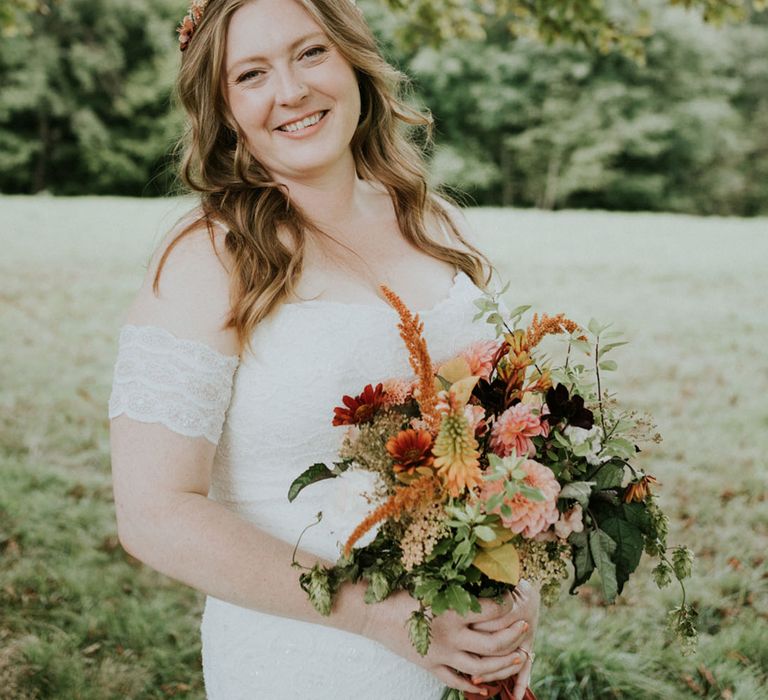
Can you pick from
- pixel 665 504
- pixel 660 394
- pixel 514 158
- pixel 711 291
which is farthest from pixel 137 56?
pixel 665 504

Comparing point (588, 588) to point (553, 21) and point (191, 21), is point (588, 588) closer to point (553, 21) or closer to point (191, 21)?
point (191, 21)

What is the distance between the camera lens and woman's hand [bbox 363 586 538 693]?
5.76ft

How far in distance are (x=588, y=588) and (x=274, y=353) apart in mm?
3125

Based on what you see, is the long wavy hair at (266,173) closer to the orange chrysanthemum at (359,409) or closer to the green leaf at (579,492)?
the orange chrysanthemum at (359,409)

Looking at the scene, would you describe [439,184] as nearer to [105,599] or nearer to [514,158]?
[105,599]

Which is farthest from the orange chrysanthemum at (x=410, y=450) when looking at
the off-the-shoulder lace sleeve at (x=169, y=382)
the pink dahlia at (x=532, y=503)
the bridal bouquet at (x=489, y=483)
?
the off-the-shoulder lace sleeve at (x=169, y=382)

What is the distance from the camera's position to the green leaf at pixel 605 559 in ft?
5.35

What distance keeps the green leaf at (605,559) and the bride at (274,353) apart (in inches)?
9.7

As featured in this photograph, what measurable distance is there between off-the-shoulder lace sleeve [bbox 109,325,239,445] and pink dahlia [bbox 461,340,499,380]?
537mm

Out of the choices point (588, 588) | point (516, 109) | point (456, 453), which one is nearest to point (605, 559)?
point (456, 453)

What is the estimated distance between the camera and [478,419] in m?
1.60

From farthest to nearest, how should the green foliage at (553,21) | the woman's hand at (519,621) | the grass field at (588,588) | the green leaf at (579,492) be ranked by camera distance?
the green foliage at (553,21) < the grass field at (588,588) < the woman's hand at (519,621) < the green leaf at (579,492)

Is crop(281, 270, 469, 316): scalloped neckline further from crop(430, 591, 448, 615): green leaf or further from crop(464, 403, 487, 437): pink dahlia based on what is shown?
crop(430, 591, 448, 615): green leaf

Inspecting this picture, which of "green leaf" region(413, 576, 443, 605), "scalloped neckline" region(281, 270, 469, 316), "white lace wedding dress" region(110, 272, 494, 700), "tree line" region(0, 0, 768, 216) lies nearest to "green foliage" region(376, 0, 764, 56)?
"scalloped neckline" region(281, 270, 469, 316)
